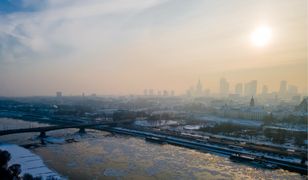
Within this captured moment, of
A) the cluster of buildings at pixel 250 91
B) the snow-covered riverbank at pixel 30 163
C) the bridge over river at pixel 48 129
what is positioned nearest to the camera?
the snow-covered riverbank at pixel 30 163

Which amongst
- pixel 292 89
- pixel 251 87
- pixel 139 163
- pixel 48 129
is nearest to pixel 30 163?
pixel 139 163

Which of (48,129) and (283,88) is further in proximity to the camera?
(283,88)

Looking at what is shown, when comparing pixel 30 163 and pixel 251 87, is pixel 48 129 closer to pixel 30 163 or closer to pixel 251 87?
pixel 30 163

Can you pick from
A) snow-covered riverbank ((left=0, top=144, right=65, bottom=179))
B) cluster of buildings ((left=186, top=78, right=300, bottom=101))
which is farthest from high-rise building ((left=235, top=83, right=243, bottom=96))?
snow-covered riverbank ((left=0, top=144, right=65, bottom=179))

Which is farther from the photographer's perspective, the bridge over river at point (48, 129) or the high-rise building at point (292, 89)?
the high-rise building at point (292, 89)

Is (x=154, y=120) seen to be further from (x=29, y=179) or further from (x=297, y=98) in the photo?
(x=297, y=98)

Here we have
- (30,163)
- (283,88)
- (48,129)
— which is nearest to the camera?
(30,163)

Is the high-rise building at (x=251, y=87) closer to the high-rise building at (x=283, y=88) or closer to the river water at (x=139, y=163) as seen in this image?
the high-rise building at (x=283, y=88)

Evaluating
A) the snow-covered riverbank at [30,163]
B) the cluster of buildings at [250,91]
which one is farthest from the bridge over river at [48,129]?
the cluster of buildings at [250,91]
